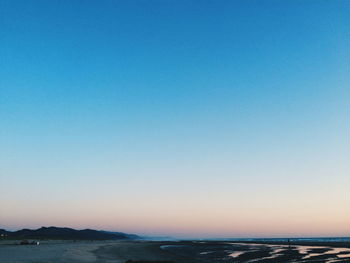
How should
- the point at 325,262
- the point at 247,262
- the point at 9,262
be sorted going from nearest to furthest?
the point at 9,262 < the point at 325,262 < the point at 247,262

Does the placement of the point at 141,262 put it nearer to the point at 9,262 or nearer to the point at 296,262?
the point at 9,262

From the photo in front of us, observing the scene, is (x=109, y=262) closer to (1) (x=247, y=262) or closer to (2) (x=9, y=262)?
(2) (x=9, y=262)

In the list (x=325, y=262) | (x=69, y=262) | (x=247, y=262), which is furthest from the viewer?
(x=247, y=262)

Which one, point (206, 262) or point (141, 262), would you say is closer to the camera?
point (141, 262)

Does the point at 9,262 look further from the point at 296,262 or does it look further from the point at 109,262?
the point at 296,262

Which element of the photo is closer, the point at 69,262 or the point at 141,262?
the point at 141,262

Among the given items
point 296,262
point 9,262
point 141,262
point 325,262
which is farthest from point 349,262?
point 9,262

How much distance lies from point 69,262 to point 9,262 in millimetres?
7044

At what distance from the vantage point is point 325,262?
42406 mm

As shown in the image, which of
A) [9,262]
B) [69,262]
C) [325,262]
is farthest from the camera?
[325,262]

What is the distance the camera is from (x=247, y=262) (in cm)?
4512

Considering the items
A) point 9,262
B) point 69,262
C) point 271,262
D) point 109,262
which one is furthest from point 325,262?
point 9,262

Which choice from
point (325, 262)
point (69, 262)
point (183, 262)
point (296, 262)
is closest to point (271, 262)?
point (296, 262)

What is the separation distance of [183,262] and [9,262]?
20196mm
